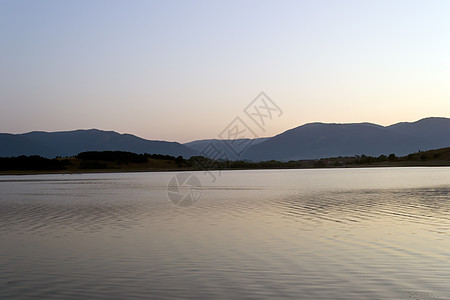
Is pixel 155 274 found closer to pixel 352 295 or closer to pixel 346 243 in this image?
pixel 352 295

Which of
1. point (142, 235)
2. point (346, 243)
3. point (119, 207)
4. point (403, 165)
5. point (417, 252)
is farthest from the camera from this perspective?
point (403, 165)

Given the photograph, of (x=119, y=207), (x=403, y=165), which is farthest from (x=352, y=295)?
(x=403, y=165)

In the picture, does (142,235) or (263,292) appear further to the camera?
(142,235)

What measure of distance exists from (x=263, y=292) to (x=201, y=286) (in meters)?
1.96

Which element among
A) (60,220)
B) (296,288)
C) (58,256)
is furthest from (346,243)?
(60,220)

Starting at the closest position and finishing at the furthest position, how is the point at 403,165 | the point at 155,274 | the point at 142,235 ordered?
the point at 155,274 → the point at 142,235 → the point at 403,165

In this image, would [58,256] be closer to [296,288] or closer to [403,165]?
[296,288]

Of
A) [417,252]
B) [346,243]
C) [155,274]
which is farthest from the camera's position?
[346,243]

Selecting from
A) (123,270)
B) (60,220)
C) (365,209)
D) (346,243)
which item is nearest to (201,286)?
(123,270)

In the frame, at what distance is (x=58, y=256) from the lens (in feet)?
66.6

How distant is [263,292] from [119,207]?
30.2m

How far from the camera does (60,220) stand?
109ft

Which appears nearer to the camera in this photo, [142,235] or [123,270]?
[123,270]

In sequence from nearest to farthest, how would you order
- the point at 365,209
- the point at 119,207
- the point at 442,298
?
the point at 442,298 < the point at 365,209 < the point at 119,207
